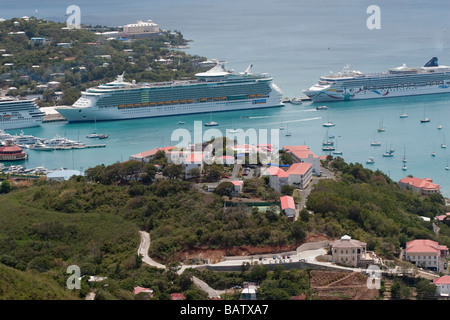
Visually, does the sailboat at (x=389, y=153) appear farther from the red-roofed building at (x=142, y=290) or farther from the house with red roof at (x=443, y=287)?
the red-roofed building at (x=142, y=290)

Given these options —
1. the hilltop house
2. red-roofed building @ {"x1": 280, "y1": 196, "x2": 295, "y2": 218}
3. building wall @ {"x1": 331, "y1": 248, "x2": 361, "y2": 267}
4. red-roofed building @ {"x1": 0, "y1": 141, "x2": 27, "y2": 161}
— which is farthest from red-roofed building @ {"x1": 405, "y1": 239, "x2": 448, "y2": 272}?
red-roofed building @ {"x1": 0, "y1": 141, "x2": 27, "y2": 161}

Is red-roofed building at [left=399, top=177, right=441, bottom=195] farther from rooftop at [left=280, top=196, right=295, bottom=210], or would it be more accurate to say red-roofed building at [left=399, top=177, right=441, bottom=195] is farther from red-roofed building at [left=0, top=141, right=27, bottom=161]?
red-roofed building at [left=0, top=141, right=27, bottom=161]

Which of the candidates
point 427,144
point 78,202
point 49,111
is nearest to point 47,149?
point 49,111

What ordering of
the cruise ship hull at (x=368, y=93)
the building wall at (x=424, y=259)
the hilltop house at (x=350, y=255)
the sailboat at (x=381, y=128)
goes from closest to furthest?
the hilltop house at (x=350, y=255) < the building wall at (x=424, y=259) < the sailboat at (x=381, y=128) < the cruise ship hull at (x=368, y=93)

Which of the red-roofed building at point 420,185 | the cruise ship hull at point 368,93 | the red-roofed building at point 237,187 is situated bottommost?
the red-roofed building at point 420,185

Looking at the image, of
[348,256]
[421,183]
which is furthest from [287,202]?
[421,183]

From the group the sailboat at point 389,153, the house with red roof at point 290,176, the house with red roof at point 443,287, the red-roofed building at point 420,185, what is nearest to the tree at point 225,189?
the house with red roof at point 290,176
